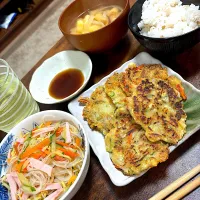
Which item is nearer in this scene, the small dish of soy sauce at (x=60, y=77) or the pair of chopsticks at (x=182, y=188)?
the pair of chopsticks at (x=182, y=188)

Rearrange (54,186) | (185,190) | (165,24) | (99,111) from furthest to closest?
(165,24), (99,111), (54,186), (185,190)

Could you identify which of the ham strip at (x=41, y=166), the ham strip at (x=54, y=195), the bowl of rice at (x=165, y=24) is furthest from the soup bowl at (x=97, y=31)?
the ham strip at (x=54, y=195)

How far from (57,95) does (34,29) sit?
293cm

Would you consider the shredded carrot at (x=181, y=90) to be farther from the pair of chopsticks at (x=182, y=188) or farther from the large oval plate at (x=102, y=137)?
the pair of chopsticks at (x=182, y=188)

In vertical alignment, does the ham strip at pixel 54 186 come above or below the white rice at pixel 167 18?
below

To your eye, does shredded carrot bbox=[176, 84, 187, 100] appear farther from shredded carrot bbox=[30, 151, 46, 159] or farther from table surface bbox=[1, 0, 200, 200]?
shredded carrot bbox=[30, 151, 46, 159]

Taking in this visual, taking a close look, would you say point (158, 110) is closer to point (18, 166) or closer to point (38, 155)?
point (38, 155)

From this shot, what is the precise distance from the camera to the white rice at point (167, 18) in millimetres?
1409

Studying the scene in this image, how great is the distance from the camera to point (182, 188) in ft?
3.42

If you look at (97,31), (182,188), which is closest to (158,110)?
(182,188)

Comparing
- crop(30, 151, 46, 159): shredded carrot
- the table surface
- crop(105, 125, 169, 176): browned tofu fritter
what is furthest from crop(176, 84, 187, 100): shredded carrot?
crop(30, 151, 46, 159): shredded carrot

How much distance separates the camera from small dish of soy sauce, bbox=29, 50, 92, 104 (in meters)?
1.60

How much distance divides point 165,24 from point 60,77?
0.73m

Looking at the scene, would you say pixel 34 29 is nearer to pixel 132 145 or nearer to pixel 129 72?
pixel 129 72
